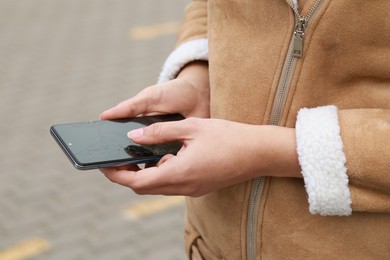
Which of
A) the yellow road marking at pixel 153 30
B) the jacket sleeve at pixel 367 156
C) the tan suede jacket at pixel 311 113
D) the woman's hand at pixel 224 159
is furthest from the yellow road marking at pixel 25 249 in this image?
the yellow road marking at pixel 153 30

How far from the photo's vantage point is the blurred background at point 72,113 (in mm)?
3943

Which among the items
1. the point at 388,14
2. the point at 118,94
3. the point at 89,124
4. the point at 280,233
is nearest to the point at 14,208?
the point at 118,94

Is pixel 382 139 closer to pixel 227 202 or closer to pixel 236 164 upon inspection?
pixel 236 164

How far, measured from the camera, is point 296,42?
1349 mm

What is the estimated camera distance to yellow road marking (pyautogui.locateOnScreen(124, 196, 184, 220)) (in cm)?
418

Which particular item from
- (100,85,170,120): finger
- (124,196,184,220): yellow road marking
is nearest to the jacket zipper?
(100,85,170,120): finger

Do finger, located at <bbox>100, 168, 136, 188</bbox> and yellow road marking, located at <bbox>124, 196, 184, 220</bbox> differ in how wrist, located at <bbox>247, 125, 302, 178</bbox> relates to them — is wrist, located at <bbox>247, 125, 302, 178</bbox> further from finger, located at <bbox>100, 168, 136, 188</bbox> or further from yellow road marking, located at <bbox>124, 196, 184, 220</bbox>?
yellow road marking, located at <bbox>124, 196, 184, 220</bbox>

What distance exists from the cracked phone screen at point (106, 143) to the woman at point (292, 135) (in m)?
0.03

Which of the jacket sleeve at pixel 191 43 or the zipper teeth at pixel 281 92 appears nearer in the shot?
the zipper teeth at pixel 281 92

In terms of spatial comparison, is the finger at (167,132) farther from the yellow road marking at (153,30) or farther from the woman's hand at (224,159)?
the yellow road marking at (153,30)

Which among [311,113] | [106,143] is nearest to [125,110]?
[106,143]

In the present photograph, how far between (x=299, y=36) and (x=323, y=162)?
0.85 ft

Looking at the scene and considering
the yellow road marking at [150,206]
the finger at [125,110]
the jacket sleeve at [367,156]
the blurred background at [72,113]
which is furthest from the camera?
the yellow road marking at [150,206]

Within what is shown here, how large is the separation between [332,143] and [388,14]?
0.89 feet
